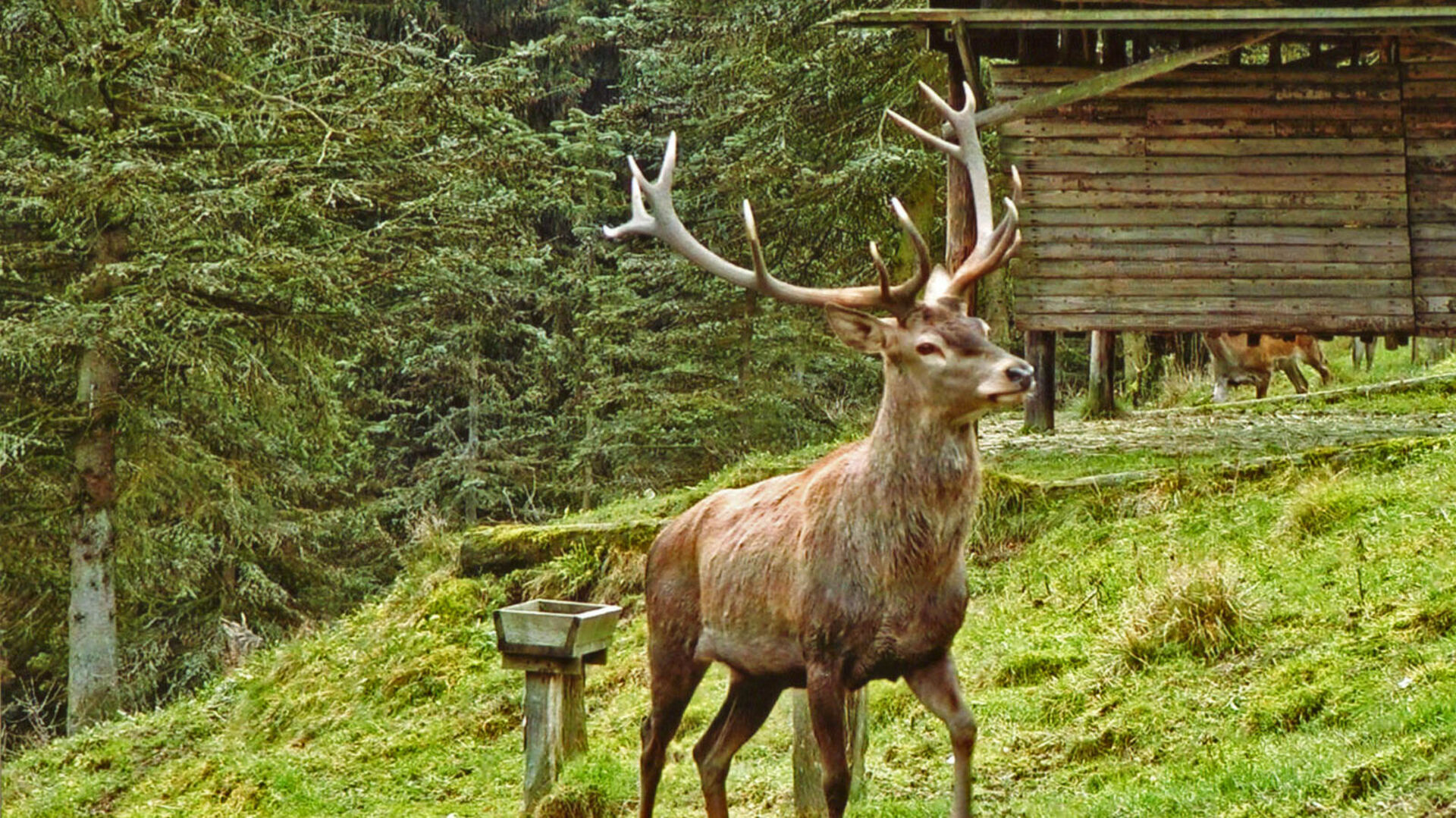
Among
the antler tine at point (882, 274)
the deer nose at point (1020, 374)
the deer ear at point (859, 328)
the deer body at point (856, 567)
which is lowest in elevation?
the deer body at point (856, 567)

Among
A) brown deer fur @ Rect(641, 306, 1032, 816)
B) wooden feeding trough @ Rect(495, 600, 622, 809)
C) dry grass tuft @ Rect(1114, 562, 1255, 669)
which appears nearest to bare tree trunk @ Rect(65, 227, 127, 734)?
wooden feeding trough @ Rect(495, 600, 622, 809)

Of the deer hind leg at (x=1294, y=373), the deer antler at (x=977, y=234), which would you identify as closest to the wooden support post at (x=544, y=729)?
the deer antler at (x=977, y=234)

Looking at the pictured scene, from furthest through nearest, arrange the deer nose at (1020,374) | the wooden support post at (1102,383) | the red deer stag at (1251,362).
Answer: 1. the red deer stag at (1251,362)
2. the wooden support post at (1102,383)
3. the deer nose at (1020,374)

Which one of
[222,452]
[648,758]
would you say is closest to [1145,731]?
[648,758]

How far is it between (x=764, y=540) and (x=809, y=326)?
14204 millimetres

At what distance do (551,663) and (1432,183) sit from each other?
9.28 meters

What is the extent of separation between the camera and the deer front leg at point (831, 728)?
5.10m

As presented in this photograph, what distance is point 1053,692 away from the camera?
7.77 metres

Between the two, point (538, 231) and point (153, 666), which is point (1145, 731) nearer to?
point (153, 666)

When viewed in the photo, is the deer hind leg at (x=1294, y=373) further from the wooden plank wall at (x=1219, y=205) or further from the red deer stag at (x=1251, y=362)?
the wooden plank wall at (x=1219, y=205)

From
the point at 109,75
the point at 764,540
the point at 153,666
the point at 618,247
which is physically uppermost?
the point at 109,75

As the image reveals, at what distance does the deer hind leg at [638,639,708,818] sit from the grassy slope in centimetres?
115

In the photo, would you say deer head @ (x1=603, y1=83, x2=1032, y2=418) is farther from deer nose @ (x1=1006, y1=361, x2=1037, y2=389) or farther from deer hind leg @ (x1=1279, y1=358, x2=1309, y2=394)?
deer hind leg @ (x1=1279, y1=358, x2=1309, y2=394)

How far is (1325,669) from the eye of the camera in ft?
23.0
